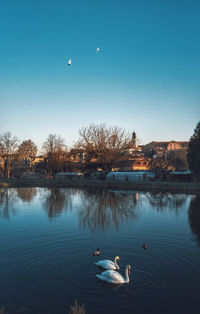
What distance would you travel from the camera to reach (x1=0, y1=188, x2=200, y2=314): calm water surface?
8992mm

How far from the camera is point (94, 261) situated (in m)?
12.5

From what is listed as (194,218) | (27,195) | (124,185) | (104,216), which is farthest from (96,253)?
(124,185)

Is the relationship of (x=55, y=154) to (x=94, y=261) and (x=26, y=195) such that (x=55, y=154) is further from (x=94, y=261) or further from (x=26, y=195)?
(x=94, y=261)

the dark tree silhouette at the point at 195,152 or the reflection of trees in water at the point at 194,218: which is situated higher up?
the dark tree silhouette at the point at 195,152

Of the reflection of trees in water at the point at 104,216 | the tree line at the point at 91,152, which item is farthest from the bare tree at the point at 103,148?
the reflection of trees in water at the point at 104,216

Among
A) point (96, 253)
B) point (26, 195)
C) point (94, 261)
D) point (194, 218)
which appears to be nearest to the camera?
point (94, 261)

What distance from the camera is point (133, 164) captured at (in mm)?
92938

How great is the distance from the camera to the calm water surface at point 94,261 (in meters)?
8.99

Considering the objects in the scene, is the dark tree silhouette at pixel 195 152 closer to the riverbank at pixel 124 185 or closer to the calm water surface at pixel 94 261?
the riverbank at pixel 124 185

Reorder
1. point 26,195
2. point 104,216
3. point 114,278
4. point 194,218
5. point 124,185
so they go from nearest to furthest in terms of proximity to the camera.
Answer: point 114,278, point 194,218, point 104,216, point 26,195, point 124,185

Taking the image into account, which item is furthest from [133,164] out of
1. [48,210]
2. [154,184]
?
[48,210]

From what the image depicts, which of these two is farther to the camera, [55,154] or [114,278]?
[55,154]

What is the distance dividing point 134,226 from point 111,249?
229 inches

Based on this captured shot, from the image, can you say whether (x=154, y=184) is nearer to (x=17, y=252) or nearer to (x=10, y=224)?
(x=10, y=224)
